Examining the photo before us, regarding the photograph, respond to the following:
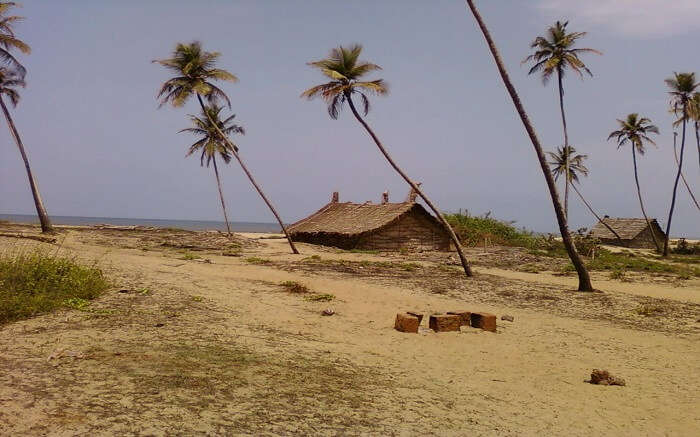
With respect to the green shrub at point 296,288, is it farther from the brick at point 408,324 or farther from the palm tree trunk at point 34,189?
the palm tree trunk at point 34,189

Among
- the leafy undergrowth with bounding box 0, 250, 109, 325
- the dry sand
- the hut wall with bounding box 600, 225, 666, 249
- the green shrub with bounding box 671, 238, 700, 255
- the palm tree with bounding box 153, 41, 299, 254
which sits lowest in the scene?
the dry sand

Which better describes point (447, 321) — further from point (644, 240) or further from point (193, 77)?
point (644, 240)

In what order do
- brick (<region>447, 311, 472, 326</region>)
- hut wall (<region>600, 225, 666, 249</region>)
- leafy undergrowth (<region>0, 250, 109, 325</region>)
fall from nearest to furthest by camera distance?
leafy undergrowth (<region>0, 250, 109, 325</region>)
brick (<region>447, 311, 472, 326</region>)
hut wall (<region>600, 225, 666, 249</region>)

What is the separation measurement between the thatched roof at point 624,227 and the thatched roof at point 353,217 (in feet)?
67.8

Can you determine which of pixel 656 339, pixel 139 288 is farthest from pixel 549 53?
pixel 139 288

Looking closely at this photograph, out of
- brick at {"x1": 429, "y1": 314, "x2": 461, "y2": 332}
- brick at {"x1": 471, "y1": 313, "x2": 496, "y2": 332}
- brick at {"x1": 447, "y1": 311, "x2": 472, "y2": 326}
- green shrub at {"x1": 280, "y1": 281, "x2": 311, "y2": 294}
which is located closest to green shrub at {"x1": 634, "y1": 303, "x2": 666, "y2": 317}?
brick at {"x1": 471, "y1": 313, "x2": 496, "y2": 332}

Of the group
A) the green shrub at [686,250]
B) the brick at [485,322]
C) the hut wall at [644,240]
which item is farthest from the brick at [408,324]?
the hut wall at [644,240]

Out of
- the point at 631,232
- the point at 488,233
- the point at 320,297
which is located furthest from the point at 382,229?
the point at 631,232

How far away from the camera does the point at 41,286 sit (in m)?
7.69

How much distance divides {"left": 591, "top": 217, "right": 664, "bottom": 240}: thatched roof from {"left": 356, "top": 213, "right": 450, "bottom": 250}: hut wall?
19.2 m

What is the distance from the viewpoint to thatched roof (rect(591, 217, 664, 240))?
41.7m

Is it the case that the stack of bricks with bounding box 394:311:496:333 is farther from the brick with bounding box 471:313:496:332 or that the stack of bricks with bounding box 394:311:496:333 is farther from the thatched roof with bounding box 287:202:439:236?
the thatched roof with bounding box 287:202:439:236

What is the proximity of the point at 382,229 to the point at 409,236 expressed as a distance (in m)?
1.65

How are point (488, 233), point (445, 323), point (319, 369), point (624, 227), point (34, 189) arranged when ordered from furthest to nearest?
point (624, 227) < point (488, 233) < point (34, 189) < point (445, 323) < point (319, 369)
